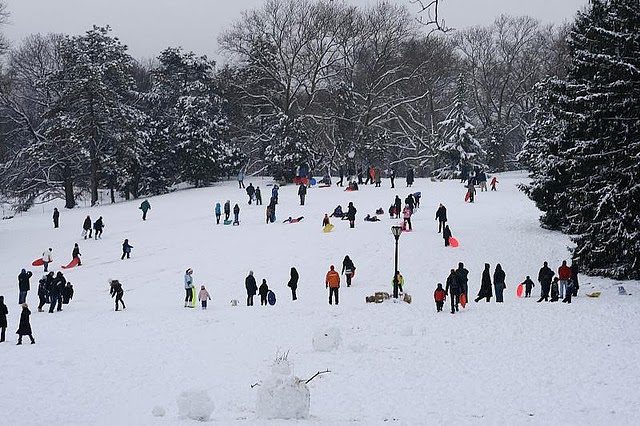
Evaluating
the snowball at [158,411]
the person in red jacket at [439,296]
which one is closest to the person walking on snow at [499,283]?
the person in red jacket at [439,296]

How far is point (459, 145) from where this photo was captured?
57438 millimetres

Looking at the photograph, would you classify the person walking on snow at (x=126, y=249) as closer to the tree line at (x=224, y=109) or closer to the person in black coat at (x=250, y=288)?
the person in black coat at (x=250, y=288)

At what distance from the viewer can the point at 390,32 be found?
58531mm

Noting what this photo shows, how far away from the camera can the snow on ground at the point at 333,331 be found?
42.3ft

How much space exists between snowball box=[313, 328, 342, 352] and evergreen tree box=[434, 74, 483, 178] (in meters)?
41.1

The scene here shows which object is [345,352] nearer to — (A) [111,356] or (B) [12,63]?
(A) [111,356]

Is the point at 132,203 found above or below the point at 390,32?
below

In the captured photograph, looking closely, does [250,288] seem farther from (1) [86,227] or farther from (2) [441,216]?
(1) [86,227]

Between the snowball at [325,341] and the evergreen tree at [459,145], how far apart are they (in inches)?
1620

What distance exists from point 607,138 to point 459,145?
33628 millimetres

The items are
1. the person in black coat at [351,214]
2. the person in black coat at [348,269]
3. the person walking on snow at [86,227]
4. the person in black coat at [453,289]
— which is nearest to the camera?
the person in black coat at [453,289]

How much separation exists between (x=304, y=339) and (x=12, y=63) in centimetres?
5658

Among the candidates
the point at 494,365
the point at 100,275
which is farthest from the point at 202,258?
the point at 494,365

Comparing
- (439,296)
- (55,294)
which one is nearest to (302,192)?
(55,294)
